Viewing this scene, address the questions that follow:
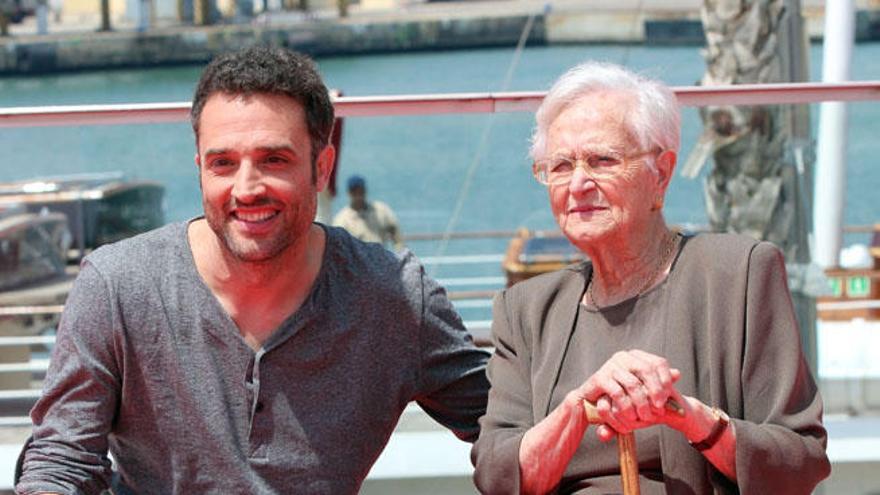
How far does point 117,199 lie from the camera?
4.46 meters

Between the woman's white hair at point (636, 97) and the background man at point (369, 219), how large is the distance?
3691mm

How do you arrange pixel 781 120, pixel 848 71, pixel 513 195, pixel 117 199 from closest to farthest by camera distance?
pixel 781 120 → pixel 117 199 → pixel 513 195 → pixel 848 71

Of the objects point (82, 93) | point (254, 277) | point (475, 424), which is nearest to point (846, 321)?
point (475, 424)

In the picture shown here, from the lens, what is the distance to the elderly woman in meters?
2.17

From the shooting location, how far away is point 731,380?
2.24 metres

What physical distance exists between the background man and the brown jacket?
3.71 metres

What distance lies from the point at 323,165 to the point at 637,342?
55 centimetres

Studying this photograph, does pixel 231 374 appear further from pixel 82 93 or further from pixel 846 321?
pixel 82 93

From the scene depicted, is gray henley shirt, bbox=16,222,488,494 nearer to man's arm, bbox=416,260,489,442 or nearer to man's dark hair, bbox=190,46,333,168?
man's arm, bbox=416,260,489,442

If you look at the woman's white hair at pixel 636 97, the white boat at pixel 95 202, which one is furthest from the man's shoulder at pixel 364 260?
the white boat at pixel 95 202

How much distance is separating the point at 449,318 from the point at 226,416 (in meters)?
0.38

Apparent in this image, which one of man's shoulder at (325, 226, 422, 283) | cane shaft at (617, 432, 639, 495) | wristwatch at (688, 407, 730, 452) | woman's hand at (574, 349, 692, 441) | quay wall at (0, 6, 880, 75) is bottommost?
quay wall at (0, 6, 880, 75)

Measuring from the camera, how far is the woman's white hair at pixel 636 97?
2.32 m

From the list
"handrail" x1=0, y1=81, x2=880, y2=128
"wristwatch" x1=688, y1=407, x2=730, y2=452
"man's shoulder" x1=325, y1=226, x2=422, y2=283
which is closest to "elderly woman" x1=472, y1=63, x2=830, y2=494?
"wristwatch" x1=688, y1=407, x2=730, y2=452
